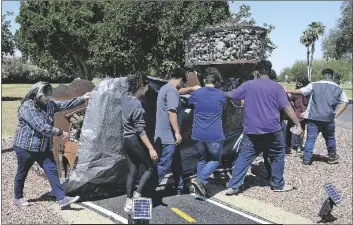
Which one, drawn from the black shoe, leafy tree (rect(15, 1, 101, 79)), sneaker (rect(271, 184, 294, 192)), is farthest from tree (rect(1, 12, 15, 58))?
the black shoe

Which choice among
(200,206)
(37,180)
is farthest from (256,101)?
(37,180)

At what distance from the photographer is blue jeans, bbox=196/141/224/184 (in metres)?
4.85

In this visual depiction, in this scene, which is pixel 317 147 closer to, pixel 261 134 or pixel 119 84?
pixel 261 134

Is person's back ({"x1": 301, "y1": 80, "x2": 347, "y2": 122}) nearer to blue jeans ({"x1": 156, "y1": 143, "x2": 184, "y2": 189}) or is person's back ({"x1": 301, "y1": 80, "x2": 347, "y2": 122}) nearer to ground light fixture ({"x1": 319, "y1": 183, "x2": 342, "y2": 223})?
blue jeans ({"x1": 156, "y1": 143, "x2": 184, "y2": 189})

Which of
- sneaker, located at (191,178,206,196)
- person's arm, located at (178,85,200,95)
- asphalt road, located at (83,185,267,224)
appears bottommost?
sneaker, located at (191,178,206,196)

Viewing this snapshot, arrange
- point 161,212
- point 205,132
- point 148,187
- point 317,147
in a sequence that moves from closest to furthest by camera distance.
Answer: point 161,212 < point 148,187 < point 205,132 < point 317,147

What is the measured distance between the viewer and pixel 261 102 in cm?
473

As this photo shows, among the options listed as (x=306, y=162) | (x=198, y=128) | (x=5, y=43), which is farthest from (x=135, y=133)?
(x=306, y=162)

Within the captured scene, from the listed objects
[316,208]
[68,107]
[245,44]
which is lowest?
[316,208]

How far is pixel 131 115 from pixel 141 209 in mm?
1119

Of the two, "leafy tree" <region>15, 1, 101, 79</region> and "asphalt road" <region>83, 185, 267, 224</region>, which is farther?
"leafy tree" <region>15, 1, 101, 79</region>

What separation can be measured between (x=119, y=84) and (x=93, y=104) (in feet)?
0.75

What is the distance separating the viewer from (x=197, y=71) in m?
4.82

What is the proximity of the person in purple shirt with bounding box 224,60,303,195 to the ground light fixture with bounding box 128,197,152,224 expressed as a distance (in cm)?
227
